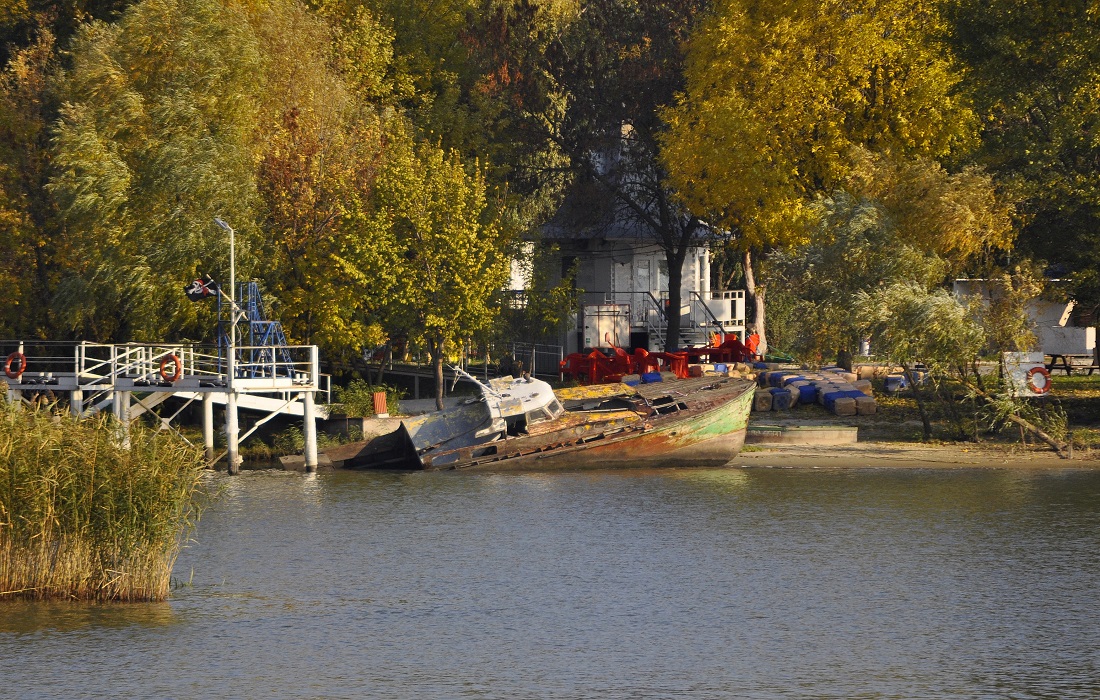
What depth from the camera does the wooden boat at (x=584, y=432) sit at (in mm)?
39594

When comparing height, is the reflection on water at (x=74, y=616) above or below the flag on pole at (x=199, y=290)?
below

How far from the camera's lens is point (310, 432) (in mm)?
40469

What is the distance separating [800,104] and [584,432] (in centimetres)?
1806

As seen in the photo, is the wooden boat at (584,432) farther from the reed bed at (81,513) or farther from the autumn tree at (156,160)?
the reed bed at (81,513)

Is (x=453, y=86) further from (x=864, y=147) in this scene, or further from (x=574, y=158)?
(x=864, y=147)

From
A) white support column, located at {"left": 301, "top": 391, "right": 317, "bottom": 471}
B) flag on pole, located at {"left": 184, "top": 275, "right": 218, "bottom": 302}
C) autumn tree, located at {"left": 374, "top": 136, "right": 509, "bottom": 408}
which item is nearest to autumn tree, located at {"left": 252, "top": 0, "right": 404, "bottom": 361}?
autumn tree, located at {"left": 374, "top": 136, "right": 509, "bottom": 408}

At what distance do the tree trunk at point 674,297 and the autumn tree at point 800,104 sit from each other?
7485mm

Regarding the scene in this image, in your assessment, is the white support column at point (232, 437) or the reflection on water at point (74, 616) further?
the white support column at point (232, 437)

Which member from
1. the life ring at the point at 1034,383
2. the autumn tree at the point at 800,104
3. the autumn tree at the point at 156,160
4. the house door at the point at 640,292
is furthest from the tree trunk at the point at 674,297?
the life ring at the point at 1034,383

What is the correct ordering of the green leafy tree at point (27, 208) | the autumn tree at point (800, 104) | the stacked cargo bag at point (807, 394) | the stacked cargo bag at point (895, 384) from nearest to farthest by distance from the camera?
the green leafy tree at point (27, 208) < the stacked cargo bag at point (807, 394) < the autumn tree at point (800, 104) < the stacked cargo bag at point (895, 384)

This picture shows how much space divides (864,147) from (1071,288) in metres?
9.21

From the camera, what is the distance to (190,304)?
4466 cm

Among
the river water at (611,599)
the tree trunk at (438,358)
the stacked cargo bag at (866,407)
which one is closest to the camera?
the river water at (611,599)

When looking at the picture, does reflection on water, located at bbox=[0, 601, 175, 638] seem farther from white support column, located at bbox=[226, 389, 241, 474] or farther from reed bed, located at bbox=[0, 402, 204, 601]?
white support column, located at bbox=[226, 389, 241, 474]
